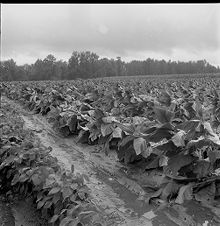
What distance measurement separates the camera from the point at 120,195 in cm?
314

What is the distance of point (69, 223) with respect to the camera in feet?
7.56

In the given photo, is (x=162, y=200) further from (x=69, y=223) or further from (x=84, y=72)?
(x=84, y=72)

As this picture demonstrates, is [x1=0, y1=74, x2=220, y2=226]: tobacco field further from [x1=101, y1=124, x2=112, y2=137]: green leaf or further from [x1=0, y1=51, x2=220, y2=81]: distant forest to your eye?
[x1=0, y1=51, x2=220, y2=81]: distant forest

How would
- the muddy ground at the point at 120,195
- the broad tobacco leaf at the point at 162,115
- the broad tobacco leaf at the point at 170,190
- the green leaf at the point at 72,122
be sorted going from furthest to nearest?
the green leaf at the point at 72,122 → the broad tobacco leaf at the point at 162,115 → the broad tobacco leaf at the point at 170,190 → the muddy ground at the point at 120,195

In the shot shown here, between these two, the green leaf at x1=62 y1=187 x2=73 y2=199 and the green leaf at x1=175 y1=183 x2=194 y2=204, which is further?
the green leaf at x1=62 y1=187 x2=73 y2=199

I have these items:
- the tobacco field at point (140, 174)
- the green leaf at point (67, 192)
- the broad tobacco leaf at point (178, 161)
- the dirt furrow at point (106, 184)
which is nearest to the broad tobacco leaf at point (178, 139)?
the tobacco field at point (140, 174)

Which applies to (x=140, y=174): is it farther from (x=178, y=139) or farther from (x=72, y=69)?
(x=72, y=69)

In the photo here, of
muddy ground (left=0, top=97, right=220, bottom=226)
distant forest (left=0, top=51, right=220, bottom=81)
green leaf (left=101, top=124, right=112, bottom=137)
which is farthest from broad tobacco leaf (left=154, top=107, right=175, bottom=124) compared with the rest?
distant forest (left=0, top=51, right=220, bottom=81)

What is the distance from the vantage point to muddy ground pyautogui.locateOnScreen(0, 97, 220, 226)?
2500 millimetres

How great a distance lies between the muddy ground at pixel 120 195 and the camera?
98.4 inches

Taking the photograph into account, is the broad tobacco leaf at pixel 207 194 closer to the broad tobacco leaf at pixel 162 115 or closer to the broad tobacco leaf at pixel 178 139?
the broad tobacco leaf at pixel 178 139

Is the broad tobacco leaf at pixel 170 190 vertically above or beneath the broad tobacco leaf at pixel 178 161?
beneath

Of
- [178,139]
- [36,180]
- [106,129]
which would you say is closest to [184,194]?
[178,139]

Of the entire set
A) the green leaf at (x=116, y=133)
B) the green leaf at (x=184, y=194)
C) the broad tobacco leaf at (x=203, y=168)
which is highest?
the green leaf at (x=116, y=133)
